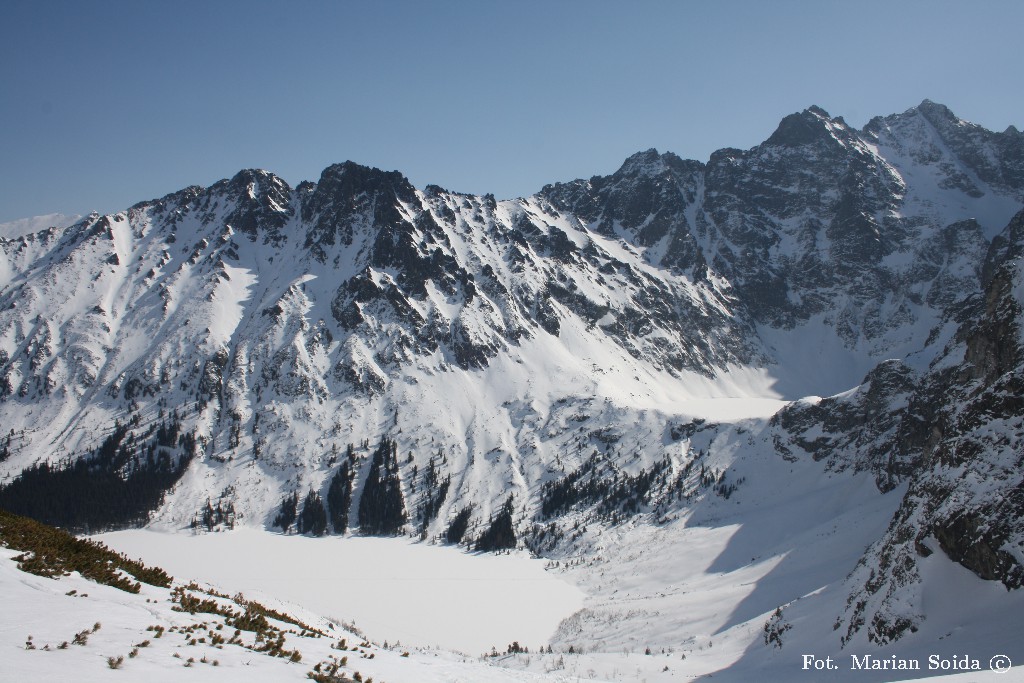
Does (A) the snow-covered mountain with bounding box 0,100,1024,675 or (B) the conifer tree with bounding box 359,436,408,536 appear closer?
(A) the snow-covered mountain with bounding box 0,100,1024,675

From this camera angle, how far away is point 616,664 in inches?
1663

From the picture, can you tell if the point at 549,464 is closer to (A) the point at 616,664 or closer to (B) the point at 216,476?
(B) the point at 216,476

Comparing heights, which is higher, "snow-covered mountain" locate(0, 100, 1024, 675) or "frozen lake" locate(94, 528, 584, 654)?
"snow-covered mountain" locate(0, 100, 1024, 675)

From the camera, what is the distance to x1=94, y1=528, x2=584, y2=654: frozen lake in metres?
78.1

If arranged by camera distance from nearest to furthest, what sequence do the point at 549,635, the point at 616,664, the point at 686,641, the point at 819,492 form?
1. the point at 616,664
2. the point at 686,641
3. the point at 549,635
4. the point at 819,492

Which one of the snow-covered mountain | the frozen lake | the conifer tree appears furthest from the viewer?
the conifer tree

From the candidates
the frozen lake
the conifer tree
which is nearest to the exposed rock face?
the frozen lake

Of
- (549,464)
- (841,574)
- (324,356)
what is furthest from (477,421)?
(841,574)

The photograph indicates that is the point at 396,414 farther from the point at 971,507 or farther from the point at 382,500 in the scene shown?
the point at 971,507

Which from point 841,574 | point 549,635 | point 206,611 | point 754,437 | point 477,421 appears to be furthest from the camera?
point 477,421

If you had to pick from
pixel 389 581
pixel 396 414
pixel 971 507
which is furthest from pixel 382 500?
pixel 971 507

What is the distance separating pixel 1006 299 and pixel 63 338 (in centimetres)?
20729

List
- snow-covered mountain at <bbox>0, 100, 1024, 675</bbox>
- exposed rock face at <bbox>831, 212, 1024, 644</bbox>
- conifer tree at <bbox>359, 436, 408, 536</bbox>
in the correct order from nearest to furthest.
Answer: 1. exposed rock face at <bbox>831, 212, 1024, 644</bbox>
2. snow-covered mountain at <bbox>0, 100, 1024, 675</bbox>
3. conifer tree at <bbox>359, 436, 408, 536</bbox>

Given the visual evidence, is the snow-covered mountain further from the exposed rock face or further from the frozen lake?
the exposed rock face
